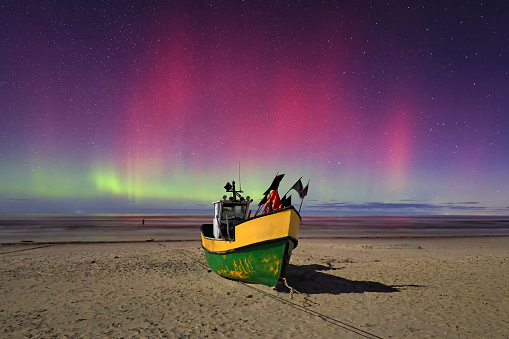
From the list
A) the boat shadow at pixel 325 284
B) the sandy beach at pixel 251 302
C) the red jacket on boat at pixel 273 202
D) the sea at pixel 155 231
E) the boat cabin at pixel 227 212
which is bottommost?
the sea at pixel 155 231

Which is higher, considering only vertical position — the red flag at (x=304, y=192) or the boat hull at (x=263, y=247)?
the red flag at (x=304, y=192)

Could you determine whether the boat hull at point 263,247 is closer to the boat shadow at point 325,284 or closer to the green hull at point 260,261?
the green hull at point 260,261

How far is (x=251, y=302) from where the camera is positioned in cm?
882

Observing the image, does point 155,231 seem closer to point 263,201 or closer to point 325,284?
point 263,201

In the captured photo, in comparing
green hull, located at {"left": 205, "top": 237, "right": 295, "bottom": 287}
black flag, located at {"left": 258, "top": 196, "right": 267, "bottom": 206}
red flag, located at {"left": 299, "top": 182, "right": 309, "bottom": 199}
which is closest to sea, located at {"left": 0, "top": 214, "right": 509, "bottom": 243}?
green hull, located at {"left": 205, "top": 237, "right": 295, "bottom": 287}

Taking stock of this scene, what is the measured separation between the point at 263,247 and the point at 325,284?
10.4ft

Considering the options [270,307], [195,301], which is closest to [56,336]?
[195,301]

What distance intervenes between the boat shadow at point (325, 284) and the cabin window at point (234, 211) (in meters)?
3.28

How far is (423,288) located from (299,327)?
6123mm

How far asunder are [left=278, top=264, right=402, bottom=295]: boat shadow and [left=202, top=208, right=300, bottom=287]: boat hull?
0.91 m

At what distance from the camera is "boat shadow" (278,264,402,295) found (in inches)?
403

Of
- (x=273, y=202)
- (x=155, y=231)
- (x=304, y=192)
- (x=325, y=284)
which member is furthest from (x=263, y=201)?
(x=155, y=231)

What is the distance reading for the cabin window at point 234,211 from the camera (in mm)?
13087

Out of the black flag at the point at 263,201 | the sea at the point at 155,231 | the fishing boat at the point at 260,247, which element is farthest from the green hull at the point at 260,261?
the sea at the point at 155,231
